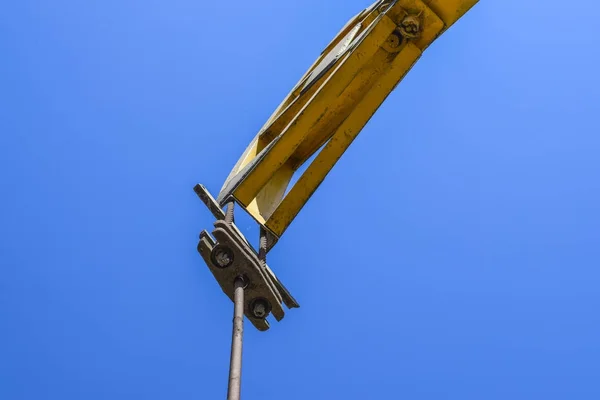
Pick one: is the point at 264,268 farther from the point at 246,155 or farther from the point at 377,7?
the point at 377,7

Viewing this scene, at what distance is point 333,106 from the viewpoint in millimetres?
4941

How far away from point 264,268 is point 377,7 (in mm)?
2804

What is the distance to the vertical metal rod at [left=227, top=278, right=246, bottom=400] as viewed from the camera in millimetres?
2668

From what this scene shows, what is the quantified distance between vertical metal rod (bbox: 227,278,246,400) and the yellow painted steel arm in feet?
4.32

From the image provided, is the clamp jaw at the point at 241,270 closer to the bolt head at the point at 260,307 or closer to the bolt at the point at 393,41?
the bolt head at the point at 260,307

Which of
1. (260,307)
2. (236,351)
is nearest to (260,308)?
(260,307)

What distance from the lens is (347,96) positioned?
16.6ft

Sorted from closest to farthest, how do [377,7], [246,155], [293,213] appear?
[293,213], [377,7], [246,155]

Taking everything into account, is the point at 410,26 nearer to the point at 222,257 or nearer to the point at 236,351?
the point at 222,257

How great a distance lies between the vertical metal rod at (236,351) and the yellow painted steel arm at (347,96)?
1.32 metres

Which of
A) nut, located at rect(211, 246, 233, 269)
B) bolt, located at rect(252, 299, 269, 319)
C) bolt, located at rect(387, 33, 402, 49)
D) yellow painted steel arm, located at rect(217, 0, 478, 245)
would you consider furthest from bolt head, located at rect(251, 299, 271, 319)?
bolt, located at rect(387, 33, 402, 49)

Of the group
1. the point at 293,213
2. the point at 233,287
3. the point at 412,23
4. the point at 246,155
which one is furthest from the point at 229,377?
the point at 246,155

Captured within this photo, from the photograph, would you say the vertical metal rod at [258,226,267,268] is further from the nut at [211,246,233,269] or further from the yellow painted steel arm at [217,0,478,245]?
the nut at [211,246,233,269]

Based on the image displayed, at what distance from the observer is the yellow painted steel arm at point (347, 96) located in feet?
15.2
